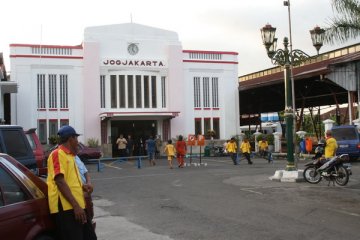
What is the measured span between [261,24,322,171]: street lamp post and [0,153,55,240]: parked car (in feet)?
40.2

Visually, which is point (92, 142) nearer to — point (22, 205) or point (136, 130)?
point (136, 130)

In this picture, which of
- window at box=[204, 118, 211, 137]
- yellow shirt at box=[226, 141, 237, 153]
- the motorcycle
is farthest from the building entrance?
the motorcycle

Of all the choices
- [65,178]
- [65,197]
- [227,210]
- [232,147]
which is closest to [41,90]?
[232,147]

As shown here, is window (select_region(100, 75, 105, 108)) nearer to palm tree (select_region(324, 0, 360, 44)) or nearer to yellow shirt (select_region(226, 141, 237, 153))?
yellow shirt (select_region(226, 141, 237, 153))

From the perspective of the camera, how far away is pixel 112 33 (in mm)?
38031

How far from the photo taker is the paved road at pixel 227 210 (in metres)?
8.37

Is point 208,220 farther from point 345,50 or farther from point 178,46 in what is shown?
point 345,50

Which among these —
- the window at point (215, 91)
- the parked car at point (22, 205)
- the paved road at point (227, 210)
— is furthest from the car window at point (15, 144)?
the window at point (215, 91)

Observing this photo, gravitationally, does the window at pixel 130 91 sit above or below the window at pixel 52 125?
above

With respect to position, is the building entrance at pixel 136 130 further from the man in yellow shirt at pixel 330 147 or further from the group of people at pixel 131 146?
the man in yellow shirt at pixel 330 147

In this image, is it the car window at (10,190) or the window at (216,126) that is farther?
the window at (216,126)

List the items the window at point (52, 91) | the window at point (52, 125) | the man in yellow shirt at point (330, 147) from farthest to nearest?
the window at point (52, 125) < the window at point (52, 91) < the man in yellow shirt at point (330, 147)

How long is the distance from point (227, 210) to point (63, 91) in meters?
28.1

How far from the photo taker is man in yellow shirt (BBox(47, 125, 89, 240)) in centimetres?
511
